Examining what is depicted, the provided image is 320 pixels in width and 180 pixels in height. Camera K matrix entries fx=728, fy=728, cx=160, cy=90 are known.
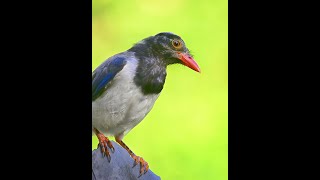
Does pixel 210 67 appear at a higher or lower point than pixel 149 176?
higher

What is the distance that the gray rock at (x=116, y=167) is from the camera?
319cm

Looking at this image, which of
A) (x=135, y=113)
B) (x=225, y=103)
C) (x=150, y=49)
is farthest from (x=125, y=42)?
(x=225, y=103)

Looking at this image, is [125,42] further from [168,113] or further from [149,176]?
[149,176]

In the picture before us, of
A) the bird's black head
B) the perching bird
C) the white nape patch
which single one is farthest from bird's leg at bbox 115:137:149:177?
the bird's black head

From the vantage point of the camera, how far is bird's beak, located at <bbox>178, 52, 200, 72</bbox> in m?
3.25

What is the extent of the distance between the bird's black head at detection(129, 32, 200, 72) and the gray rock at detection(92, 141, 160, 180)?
0.43 meters

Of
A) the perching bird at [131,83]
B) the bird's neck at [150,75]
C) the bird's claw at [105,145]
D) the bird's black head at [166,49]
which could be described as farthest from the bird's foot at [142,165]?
the bird's black head at [166,49]

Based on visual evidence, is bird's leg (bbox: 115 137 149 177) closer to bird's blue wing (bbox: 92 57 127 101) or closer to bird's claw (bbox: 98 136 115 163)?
bird's claw (bbox: 98 136 115 163)

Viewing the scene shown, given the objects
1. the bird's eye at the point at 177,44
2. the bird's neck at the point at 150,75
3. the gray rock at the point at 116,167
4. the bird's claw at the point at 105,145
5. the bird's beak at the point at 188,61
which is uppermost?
the bird's eye at the point at 177,44

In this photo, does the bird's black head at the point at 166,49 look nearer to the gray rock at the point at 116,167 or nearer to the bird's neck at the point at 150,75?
the bird's neck at the point at 150,75

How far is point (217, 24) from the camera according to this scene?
3242mm

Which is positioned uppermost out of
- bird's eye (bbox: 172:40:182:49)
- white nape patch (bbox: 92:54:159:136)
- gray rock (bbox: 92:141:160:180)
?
bird's eye (bbox: 172:40:182:49)

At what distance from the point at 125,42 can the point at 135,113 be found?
0.32 m

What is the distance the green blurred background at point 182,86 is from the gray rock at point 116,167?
43 mm
